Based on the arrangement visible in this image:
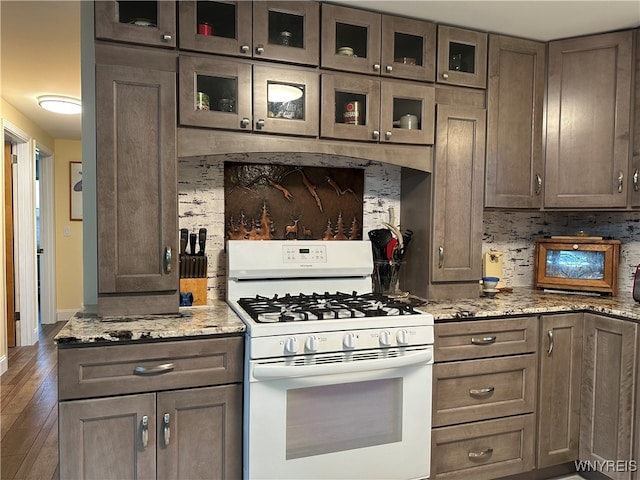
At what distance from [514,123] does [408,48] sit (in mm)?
753

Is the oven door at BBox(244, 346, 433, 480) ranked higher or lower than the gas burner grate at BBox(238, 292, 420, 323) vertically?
lower

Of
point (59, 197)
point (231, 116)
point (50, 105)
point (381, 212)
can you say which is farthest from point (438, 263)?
point (59, 197)

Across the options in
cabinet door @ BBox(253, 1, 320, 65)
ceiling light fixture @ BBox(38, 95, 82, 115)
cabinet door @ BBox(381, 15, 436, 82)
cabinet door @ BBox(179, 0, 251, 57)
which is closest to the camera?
Result: cabinet door @ BBox(179, 0, 251, 57)

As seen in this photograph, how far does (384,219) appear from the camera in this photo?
2736 millimetres

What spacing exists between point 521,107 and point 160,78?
6.36ft

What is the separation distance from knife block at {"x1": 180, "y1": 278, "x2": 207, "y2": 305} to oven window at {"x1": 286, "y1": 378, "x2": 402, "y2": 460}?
0.67 metres

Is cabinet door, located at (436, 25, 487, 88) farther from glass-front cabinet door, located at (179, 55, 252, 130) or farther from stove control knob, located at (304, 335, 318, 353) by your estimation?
stove control knob, located at (304, 335, 318, 353)

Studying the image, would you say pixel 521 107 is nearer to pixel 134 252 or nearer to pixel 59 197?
pixel 134 252

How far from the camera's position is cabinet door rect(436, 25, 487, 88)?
7.95 feet

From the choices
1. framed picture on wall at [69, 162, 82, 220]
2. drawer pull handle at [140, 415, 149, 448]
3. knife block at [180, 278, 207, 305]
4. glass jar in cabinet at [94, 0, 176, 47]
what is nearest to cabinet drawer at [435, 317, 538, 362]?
knife block at [180, 278, 207, 305]

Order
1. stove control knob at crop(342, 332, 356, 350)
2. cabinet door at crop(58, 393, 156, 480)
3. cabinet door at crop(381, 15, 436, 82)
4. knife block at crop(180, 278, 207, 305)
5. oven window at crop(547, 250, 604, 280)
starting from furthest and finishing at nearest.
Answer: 1. oven window at crop(547, 250, 604, 280)
2. cabinet door at crop(381, 15, 436, 82)
3. knife block at crop(180, 278, 207, 305)
4. stove control knob at crop(342, 332, 356, 350)
5. cabinet door at crop(58, 393, 156, 480)

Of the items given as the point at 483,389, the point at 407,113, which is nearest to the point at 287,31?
the point at 407,113

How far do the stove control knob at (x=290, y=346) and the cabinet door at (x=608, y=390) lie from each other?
157 cm

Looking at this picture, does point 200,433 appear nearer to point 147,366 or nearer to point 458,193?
point 147,366
